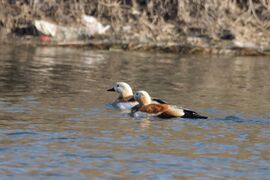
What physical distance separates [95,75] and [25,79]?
6.95 feet

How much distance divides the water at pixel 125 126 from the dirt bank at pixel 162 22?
5106 mm

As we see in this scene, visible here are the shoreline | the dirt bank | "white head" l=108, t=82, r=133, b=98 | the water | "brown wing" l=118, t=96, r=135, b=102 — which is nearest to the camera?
the water

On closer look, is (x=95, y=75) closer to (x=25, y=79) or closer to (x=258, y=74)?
(x=25, y=79)

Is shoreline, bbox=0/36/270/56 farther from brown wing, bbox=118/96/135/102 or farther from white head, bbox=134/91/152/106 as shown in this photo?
white head, bbox=134/91/152/106

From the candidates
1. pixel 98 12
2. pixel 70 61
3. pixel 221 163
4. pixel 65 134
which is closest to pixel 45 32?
pixel 98 12

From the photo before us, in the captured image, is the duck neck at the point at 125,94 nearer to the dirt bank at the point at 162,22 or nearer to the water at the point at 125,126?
the water at the point at 125,126

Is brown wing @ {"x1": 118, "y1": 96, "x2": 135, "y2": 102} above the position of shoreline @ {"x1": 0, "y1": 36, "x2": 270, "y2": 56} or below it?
above

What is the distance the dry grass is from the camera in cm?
2816

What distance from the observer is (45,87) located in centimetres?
→ 1653

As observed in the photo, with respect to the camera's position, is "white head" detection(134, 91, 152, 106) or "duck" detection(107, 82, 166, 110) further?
"duck" detection(107, 82, 166, 110)

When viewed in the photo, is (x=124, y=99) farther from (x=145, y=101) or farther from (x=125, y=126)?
(x=125, y=126)

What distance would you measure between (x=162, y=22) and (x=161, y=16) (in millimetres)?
412

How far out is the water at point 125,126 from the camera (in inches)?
367

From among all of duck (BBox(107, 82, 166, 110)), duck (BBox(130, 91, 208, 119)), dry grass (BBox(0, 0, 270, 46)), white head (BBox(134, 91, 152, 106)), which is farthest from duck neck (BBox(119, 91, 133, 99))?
dry grass (BBox(0, 0, 270, 46))
